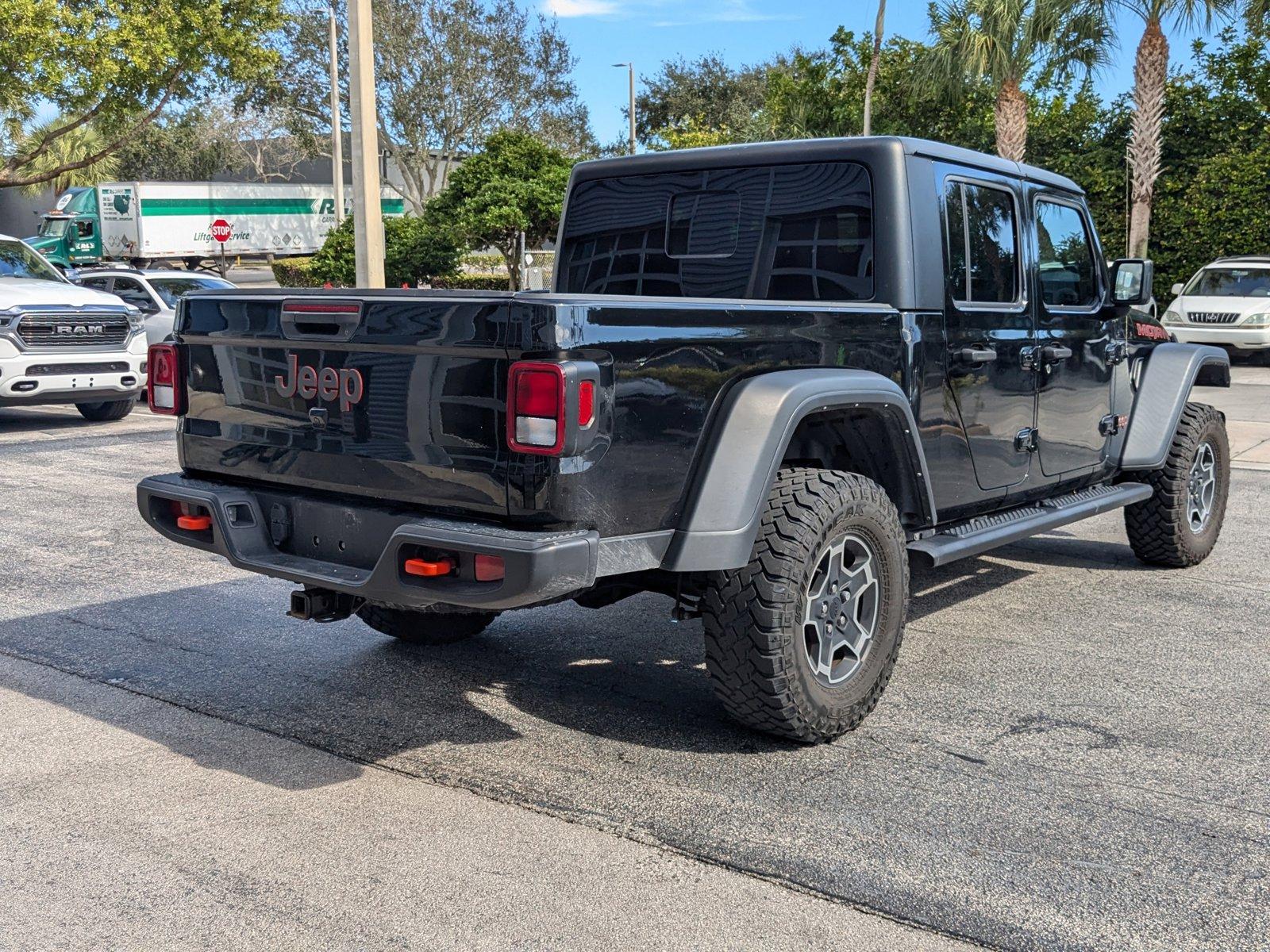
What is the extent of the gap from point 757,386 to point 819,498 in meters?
0.42

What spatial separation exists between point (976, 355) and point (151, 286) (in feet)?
42.2

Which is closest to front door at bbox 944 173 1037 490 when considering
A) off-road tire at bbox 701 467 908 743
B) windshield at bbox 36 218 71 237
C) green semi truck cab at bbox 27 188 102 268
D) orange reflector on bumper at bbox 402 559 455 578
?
off-road tire at bbox 701 467 908 743

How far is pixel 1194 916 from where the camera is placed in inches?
127

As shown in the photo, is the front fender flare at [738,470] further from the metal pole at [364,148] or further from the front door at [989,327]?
the metal pole at [364,148]

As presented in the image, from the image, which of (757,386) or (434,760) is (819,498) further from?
(434,760)

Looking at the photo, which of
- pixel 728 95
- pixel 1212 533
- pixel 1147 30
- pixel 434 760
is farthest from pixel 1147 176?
pixel 728 95

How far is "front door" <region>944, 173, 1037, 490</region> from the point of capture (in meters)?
5.09

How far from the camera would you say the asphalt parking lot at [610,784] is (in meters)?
3.23

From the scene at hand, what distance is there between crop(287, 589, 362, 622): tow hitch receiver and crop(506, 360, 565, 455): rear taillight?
1.01 meters

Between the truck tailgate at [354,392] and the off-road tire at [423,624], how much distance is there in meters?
1.07

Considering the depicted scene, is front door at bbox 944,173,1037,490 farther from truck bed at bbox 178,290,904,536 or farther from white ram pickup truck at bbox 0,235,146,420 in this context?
white ram pickup truck at bbox 0,235,146,420

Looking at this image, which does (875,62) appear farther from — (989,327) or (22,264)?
(989,327)

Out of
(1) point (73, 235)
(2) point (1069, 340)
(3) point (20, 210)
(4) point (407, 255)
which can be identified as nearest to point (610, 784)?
(2) point (1069, 340)

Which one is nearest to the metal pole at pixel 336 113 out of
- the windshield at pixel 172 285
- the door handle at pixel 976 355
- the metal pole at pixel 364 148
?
the windshield at pixel 172 285
